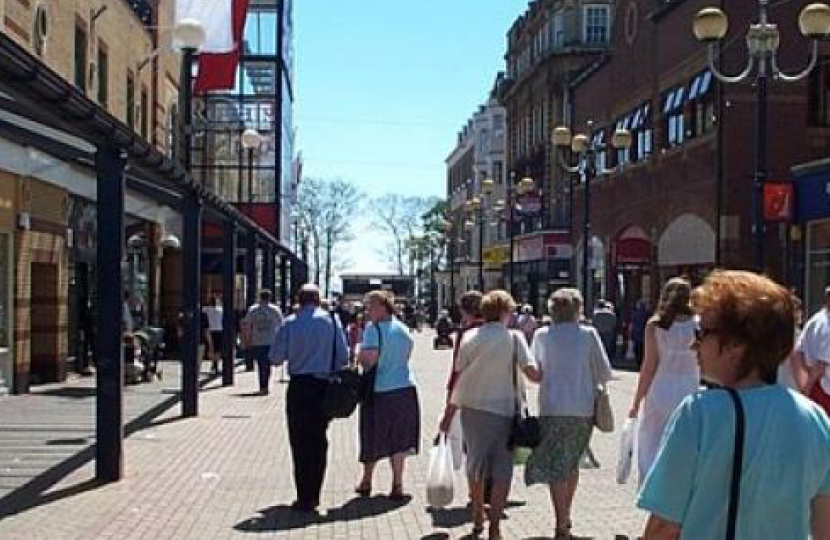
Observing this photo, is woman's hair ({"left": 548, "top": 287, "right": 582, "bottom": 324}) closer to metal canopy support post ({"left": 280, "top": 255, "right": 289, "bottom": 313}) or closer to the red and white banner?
the red and white banner

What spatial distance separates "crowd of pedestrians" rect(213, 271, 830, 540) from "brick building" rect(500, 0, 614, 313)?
160 feet

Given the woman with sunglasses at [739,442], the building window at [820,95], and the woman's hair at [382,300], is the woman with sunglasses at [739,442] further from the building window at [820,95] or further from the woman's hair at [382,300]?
the building window at [820,95]

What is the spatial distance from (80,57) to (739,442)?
75.2ft

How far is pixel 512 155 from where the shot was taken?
272 ft

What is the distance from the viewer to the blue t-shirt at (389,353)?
36.5ft

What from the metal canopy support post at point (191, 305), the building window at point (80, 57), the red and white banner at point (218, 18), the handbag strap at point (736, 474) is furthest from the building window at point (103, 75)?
the handbag strap at point (736, 474)

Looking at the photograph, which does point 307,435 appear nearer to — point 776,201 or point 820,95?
point 776,201

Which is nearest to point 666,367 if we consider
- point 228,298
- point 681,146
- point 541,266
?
point 228,298

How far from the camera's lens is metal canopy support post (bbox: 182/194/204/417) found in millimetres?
18344

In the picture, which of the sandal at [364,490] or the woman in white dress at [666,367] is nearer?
the woman in white dress at [666,367]

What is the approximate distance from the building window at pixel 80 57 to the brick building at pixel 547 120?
119 feet

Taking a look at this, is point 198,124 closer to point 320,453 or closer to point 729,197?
point 729,197

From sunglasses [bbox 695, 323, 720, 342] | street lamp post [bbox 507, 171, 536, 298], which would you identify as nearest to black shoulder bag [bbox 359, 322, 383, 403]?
sunglasses [bbox 695, 323, 720, 342]

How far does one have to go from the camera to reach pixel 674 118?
1661 inches
